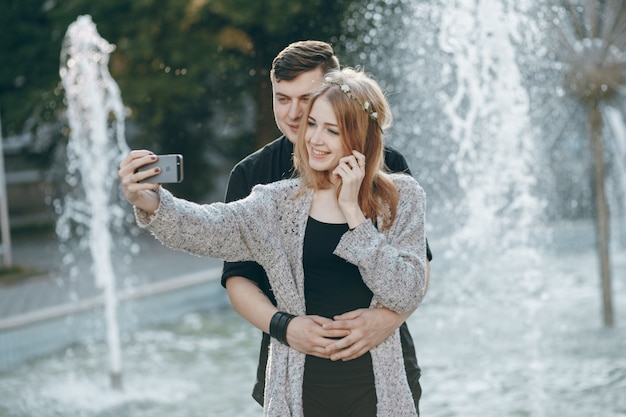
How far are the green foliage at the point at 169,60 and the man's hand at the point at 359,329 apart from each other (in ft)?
20.2

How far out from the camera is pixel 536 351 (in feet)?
19.2

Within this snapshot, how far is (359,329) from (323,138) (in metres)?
0.45

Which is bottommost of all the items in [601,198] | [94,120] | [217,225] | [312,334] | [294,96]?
[601,198]

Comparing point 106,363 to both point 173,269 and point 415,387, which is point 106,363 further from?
point 415,387

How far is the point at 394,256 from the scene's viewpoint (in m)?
2.11

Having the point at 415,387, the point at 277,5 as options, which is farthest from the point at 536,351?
the point at 277,5

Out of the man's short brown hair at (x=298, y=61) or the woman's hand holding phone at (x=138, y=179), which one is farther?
the man's short brown hair at (x=298, y=61)

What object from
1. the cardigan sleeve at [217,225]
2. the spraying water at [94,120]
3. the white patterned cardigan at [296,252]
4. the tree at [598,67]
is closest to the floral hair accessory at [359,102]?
the white patterned cardigan at [296,252]

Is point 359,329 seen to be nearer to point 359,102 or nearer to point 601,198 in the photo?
point 359,102

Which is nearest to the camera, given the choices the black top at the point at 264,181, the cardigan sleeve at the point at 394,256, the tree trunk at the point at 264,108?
the cardigan sleeve at the point at 394,256

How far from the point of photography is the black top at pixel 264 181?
7.86 feet

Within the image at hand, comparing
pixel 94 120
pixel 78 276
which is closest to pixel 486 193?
pixel 94 120

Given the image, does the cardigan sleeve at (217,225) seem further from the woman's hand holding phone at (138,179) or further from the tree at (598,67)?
the tree at (598,67)

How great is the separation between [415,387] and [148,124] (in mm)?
11414
